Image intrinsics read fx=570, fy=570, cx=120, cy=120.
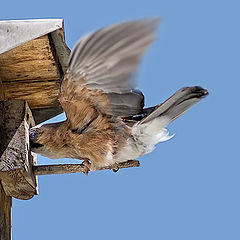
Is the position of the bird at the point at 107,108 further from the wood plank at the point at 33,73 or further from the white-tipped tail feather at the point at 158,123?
→ the wood plank at the point at 33,73

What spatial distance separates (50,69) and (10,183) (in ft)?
2.03

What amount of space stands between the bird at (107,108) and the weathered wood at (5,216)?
0.27 metres

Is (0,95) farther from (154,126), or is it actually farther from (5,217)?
(154,126)

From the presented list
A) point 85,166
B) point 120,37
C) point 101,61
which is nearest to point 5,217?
point 85,166

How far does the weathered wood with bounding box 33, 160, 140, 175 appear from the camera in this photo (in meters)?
2.62

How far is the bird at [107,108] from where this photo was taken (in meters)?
1.95

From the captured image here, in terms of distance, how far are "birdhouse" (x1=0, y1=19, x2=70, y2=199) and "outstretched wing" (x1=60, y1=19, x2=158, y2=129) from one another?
26 cm

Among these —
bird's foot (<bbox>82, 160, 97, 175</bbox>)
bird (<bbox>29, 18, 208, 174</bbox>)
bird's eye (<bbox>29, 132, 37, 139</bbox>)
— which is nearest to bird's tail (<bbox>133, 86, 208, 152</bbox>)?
bird (<bbox>29, 18, 208, 174</bbox>)

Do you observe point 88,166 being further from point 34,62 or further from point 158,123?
point 34,62

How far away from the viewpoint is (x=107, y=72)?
6.91 ft

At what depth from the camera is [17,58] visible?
2715mm

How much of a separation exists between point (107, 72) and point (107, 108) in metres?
0.35

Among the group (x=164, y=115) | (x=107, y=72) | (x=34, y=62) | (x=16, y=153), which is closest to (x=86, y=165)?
(x=16, y=153)

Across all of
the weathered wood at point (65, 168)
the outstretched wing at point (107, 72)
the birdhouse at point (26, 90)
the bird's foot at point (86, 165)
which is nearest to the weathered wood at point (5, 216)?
the birdhouse at point (26, 90)
